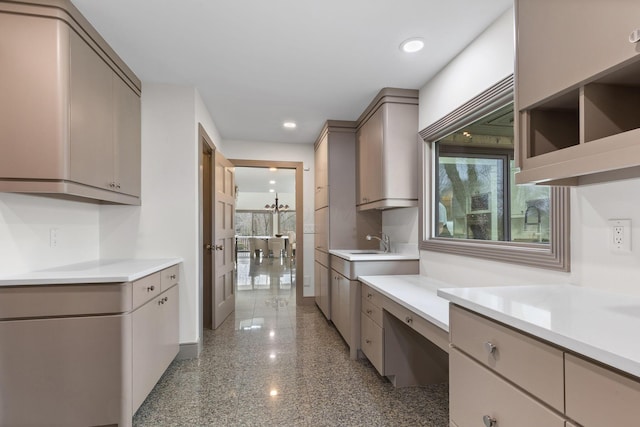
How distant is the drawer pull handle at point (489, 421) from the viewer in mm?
1048

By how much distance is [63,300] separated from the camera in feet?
5.32

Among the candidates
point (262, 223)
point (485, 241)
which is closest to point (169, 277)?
point (485, 241)

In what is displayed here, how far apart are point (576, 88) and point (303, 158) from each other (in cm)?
384

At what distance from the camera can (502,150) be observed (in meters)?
2.03

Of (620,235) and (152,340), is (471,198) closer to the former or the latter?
(620,235)

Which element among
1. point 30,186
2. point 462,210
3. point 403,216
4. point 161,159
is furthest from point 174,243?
point 462,210

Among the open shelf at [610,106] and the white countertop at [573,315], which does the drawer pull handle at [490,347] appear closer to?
the white countertop at [573,315]

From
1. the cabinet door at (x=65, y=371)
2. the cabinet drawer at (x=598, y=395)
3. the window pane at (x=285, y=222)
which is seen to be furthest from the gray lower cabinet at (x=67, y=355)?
the window pane at (x=285, y=222)

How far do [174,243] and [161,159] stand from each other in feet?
2.45

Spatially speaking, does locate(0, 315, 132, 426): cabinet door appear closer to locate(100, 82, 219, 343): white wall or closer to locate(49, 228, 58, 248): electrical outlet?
locate(49, 228, 58, 248): electrical outlet

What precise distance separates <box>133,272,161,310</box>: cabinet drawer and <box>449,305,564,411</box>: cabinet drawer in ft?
5.66

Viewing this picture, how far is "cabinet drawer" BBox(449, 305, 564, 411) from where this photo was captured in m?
0.83

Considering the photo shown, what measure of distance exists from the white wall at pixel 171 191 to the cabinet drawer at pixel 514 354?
229cm

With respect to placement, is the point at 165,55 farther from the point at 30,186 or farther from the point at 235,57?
the point at 30,186
